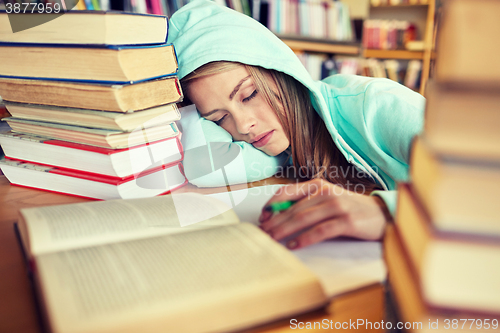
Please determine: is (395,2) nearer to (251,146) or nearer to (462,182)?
(251,146)

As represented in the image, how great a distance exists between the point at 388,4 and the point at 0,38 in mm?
3342

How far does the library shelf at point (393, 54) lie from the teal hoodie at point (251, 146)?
8.68 ft

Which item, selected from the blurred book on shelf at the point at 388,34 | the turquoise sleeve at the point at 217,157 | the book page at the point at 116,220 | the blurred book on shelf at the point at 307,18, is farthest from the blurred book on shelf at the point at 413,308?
the blurred book on shelf at the point at 388,34

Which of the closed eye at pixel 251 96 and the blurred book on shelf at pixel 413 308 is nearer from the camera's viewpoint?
the blurred book on shelf at pixel 413 308

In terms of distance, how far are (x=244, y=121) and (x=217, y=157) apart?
12 centimetres

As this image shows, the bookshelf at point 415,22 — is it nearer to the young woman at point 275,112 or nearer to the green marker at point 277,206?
the young woman at point 275,112

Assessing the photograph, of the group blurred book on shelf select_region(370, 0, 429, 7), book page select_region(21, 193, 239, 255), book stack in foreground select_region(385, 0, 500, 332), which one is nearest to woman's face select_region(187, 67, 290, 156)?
book page select_region(21, 193, 239, 255)

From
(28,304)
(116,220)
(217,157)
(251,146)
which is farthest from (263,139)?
(28,304)

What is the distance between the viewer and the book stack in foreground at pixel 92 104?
0.54 metres

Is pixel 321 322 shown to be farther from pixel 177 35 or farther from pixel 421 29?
pixel 421 29

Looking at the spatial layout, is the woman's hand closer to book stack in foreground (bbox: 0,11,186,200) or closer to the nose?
book stack in foreground (bbox: 0,11,186,200)

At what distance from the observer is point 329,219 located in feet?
1.35

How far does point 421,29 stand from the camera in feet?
10.6

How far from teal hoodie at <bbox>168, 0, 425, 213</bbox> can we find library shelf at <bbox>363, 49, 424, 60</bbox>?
8.68ft
